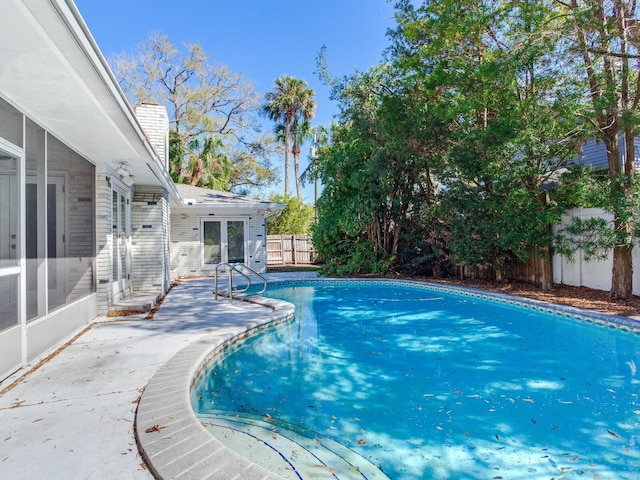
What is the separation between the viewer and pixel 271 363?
5.21 m

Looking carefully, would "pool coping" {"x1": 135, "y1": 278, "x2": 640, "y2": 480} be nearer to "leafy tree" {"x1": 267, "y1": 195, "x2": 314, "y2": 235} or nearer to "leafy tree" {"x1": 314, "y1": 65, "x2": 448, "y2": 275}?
"leafy tree" {"x1": 314, "y1": 65, "x2": 448, "y2": 275}

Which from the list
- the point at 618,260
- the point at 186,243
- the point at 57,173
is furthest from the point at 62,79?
the point at 186,243

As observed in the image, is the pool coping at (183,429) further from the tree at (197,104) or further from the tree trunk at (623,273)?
the tree at (197,104)

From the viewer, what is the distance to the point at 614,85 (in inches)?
292

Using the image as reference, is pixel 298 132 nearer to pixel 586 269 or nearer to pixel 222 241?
pixel 222 241

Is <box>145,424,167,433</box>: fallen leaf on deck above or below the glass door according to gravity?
below

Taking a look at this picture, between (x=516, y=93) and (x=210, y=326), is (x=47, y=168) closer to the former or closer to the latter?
(x=210, y=326)

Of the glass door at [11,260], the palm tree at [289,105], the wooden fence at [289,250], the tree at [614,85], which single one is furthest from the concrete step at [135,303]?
the palm tree at [289,105]

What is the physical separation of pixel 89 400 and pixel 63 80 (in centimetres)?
278

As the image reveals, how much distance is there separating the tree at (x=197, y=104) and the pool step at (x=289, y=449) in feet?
63.6

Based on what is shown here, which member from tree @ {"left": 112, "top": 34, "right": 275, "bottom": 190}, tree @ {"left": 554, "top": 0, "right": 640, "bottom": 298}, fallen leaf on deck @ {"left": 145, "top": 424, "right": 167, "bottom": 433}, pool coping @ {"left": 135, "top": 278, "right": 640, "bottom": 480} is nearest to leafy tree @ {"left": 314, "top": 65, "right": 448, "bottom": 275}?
tree @ {"left": 554, "top": 0, "right": 640, "bottom": 298}

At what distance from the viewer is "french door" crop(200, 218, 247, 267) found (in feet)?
49.2

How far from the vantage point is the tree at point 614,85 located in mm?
7133

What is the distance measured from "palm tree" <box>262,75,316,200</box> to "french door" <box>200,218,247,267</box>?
10775 mm
